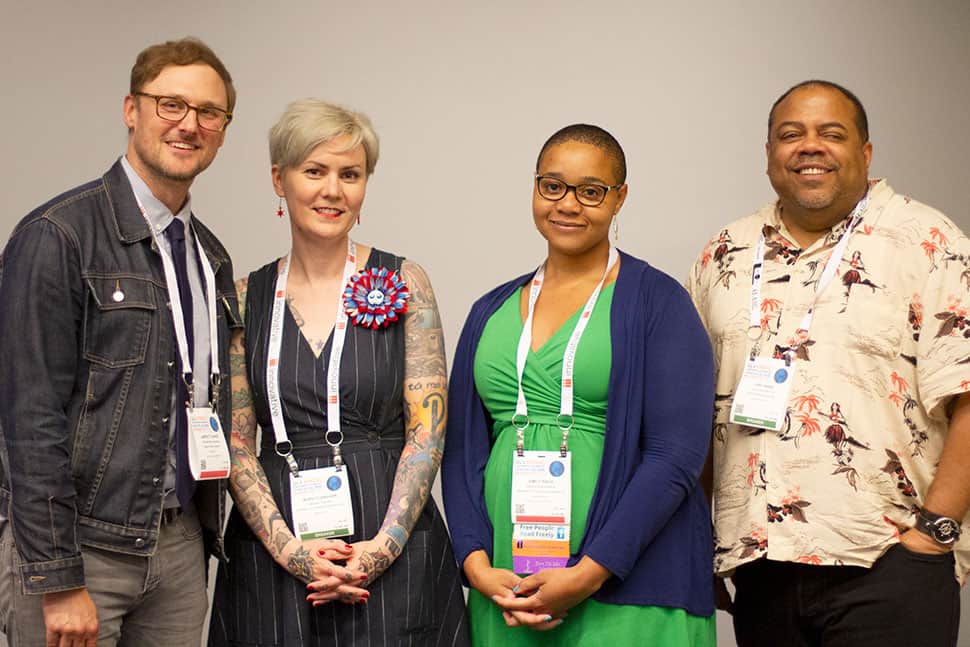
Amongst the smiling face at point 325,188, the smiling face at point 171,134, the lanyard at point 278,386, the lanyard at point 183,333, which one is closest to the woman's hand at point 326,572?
the lanyard at point 278,386

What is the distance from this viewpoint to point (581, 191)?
2541 mm

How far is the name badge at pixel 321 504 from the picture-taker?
2461mm

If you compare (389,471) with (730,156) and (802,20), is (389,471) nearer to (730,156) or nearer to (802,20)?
(730,156)

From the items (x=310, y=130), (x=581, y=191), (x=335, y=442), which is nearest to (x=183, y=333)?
(x=335, y=442)

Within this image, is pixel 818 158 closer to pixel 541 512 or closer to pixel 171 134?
pixel 541 512

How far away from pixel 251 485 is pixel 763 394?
1.32 meters

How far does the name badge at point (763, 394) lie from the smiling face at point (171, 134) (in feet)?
4.87

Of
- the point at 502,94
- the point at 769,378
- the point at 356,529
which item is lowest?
the point at 356,529

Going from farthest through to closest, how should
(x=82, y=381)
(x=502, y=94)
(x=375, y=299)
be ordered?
(x=502, y=94), (x=375, y=299), (x=82, y=381)

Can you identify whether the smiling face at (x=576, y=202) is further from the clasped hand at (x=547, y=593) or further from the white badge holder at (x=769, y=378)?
the clasped hand at (x=547, y=593)

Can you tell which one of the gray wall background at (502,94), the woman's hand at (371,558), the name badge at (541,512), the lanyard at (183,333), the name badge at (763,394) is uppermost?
the gray wall background at (502,94)

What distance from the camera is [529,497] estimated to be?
241 cm

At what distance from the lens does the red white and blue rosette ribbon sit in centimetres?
258

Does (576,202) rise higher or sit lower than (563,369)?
higher
